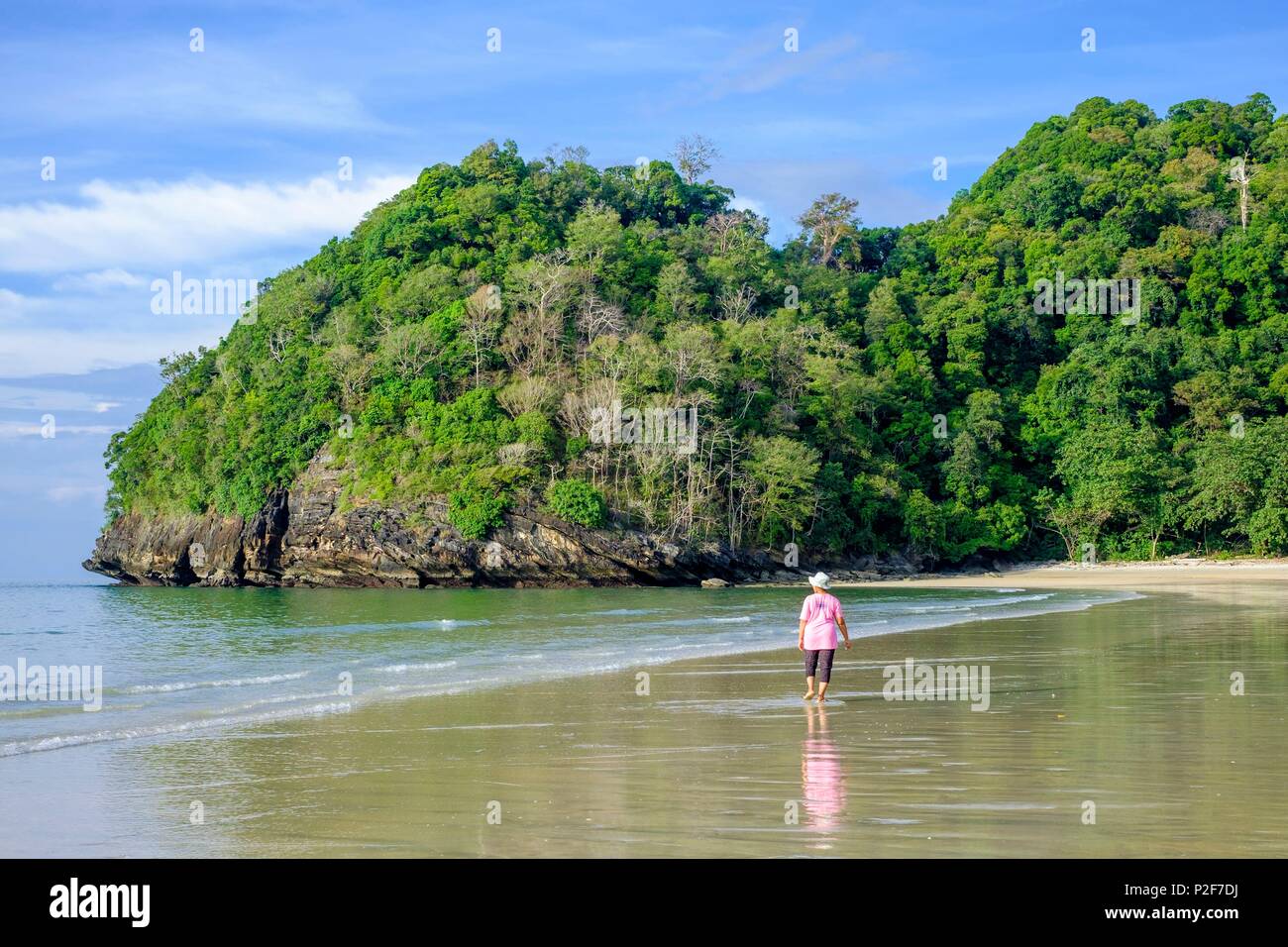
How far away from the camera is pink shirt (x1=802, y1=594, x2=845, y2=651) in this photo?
12.7m

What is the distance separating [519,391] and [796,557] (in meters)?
16.4

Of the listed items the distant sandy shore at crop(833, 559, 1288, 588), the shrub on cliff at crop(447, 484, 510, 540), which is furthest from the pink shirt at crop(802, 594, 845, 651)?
the shrub on cliff at crop(447, 484, 510, 540)

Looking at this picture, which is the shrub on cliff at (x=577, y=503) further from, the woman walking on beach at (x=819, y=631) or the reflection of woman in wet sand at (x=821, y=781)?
the reflection of woman in wet sand at (x=821, y=781)

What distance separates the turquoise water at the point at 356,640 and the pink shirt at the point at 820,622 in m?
5.03

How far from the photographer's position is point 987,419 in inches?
2457

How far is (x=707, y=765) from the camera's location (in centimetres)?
904

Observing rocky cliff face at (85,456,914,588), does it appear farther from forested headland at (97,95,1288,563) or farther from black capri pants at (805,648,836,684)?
black capri pants at (805,648,836,684)

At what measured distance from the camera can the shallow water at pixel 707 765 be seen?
673 cm

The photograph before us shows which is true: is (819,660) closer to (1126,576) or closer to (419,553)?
(419,553)

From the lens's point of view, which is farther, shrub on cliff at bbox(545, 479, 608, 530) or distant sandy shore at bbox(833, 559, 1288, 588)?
shrub on cliff at bbox(545, 479, 608, 530)

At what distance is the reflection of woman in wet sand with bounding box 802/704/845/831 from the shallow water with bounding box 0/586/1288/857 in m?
0.03

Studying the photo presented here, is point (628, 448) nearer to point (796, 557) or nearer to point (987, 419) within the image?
point (796, 557)

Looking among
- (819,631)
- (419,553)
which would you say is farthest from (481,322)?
(819,631)

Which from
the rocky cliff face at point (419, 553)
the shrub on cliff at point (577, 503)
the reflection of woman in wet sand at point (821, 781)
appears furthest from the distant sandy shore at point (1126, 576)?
the reflection of woman in wet sand at point (821, 781)
